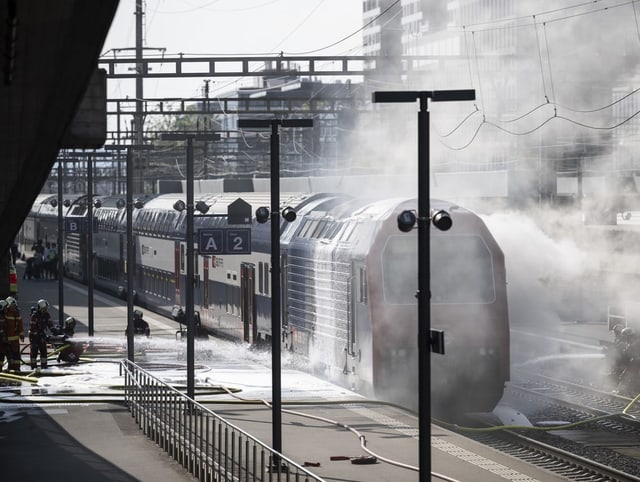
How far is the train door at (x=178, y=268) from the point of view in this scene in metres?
37.2

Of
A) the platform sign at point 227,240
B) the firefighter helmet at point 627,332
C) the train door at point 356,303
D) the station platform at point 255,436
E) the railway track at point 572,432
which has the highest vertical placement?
the platform sign at point 227,240

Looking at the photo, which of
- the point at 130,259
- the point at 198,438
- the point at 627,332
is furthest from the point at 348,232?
the point at 198,438

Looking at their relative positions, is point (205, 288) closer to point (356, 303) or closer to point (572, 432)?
point (356, 303)

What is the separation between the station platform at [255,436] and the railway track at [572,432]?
1.23 metres

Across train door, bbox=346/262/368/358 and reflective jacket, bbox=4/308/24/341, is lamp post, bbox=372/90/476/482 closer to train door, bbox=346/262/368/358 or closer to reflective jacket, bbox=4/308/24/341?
train door, bbox=346/262/368/358

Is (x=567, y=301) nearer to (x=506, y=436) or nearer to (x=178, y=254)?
(x=178, y=254)

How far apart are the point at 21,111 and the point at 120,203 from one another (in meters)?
37.4

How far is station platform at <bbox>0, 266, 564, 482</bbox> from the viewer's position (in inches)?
623

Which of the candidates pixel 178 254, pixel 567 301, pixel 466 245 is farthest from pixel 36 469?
pixel 567 301

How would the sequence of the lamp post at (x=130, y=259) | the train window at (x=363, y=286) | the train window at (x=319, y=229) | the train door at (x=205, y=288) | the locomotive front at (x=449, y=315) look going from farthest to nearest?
the train door at (x=205, y=288), the lamp post at (x=130, y=259), the train window at (x=319, y=229), the train window at (x=363, y=286), the locomotive front at (x=449, y=315)

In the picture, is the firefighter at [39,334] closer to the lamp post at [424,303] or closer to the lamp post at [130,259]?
the lamp post at [130,259]

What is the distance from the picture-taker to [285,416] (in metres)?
20.5

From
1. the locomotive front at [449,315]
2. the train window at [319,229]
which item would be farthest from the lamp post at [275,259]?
the train window at [319,229]

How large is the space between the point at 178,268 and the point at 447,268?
1796 centimetres
